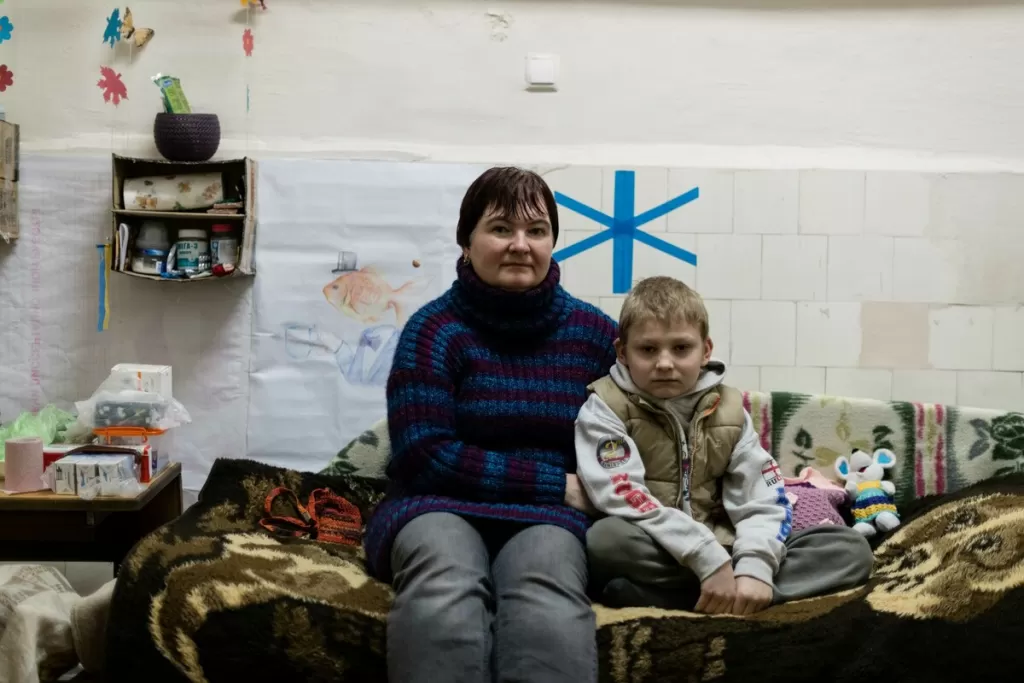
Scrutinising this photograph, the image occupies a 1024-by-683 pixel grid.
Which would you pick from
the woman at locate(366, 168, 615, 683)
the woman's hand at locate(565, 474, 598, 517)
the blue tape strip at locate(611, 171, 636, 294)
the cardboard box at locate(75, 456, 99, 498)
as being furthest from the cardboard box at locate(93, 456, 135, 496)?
the blue tape strip at locate(611, 171, 636, 294)

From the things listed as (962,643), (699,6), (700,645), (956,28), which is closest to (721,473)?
(700,645)

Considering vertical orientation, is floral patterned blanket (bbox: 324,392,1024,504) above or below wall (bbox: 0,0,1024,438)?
below

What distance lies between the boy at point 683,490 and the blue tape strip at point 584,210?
80cm

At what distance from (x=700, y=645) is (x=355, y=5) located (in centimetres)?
195

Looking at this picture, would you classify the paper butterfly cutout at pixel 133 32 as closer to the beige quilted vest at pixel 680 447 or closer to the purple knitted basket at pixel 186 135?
the purple knitted basket at pixel 186 135

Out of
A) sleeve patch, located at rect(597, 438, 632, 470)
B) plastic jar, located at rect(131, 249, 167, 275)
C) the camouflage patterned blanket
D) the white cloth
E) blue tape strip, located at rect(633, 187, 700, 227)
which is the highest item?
blue tape strip, located at rect(633, 187, 700, 227)

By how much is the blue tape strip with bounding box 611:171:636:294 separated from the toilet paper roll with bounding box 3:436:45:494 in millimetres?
1515

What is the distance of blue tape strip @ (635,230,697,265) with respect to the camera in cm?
251

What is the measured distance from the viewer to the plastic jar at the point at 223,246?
2.43m

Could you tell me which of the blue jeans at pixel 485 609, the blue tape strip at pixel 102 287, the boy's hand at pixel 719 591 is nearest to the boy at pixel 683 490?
the boy's hand at pixel 719 591

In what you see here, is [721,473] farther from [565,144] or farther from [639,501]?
[565,144]

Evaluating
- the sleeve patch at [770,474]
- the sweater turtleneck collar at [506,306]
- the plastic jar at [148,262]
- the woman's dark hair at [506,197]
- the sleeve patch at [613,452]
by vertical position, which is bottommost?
the sleeve patch at [770,474]

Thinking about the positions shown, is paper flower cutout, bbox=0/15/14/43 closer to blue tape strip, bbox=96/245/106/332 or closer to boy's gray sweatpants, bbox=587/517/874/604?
blue tape strip, bbox=96/245/106/332

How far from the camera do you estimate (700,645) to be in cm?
142
